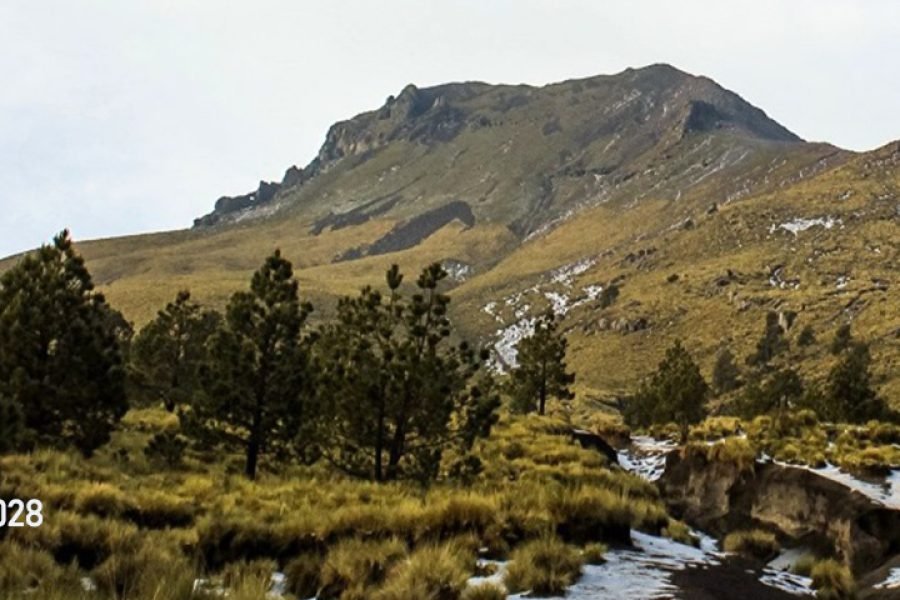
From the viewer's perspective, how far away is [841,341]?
88.9m

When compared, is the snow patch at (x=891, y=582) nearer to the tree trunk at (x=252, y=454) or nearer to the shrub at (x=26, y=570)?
the shrub at (x=26, y=570)

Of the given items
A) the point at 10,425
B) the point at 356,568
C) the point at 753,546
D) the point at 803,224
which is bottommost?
the point at 753,546

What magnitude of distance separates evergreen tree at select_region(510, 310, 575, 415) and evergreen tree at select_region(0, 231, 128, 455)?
2954cm

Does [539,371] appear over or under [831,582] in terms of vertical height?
under

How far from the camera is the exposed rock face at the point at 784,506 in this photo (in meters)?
19.4

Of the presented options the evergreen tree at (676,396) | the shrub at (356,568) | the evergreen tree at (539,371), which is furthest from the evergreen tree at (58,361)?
the evergreen tree at (539,371)

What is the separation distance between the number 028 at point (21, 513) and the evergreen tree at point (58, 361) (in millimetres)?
10946

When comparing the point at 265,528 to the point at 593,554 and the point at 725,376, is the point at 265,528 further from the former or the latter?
the point at 725,376

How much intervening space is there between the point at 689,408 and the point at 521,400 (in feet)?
35.8

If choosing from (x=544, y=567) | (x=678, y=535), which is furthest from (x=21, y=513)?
(x=678, y=535)

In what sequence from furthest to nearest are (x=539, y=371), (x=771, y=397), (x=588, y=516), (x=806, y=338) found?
(x=806, y=338) < (x=771, y=397) < (x=539, y=371) < (x=588, y=516)

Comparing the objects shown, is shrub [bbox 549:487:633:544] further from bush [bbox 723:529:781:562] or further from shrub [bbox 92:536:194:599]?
bush [bbox 723:529:781:562]

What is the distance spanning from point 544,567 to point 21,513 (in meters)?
7.16

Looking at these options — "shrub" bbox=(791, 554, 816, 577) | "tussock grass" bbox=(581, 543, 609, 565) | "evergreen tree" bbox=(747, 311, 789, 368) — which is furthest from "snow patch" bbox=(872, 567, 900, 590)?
"evergreen tree" bbox=(747, 311, 789, 368)
